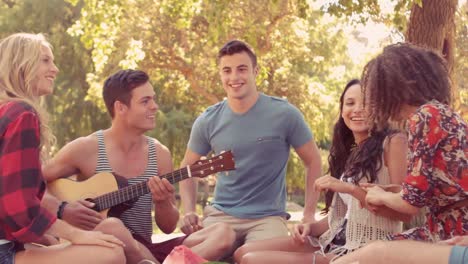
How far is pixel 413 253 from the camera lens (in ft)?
9.96

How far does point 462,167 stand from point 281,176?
2.29 metres

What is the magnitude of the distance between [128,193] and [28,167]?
1.34 metres

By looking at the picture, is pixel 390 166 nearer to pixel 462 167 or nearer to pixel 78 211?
pixel 462 167

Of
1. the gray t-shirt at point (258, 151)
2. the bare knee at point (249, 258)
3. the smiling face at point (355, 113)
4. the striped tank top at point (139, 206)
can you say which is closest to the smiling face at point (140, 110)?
the striped tank top at point (139, 206)

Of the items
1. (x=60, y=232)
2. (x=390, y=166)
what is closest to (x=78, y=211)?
(x=60, y=232)

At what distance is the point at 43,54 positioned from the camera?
163 inches

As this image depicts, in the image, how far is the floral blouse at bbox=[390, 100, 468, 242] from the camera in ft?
10.7

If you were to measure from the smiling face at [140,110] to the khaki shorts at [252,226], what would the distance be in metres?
0.77

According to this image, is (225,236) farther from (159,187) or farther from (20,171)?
(20,171)

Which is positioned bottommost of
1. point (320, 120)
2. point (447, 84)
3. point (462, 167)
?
point (320, 120)

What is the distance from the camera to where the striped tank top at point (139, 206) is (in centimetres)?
509

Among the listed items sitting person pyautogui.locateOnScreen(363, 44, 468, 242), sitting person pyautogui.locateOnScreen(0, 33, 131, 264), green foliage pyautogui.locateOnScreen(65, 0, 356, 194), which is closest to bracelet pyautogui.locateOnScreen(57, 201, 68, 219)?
sitting person pyautogui.locateOnScreen(0, 33, 131, 264)

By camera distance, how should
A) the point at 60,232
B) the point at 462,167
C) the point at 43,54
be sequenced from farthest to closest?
the point at 43,54, the point at 60,232, the point at 462,167

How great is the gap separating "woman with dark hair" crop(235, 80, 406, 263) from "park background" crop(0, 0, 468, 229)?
5.44m
